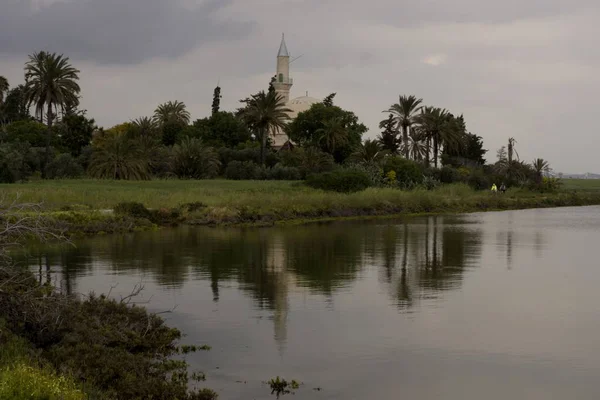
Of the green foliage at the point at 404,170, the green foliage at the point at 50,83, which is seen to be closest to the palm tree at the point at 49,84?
the green foliage at the point at 50,83

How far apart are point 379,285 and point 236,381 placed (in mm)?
8821

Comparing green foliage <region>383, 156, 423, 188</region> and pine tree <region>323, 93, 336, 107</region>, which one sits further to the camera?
pine tree <region>323, 93, 336, 107</region>

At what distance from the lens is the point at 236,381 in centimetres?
1115

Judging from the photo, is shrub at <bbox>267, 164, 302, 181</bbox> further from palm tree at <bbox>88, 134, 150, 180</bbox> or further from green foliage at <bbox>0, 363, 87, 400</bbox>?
green foliage at <bbox>0, 363, 87, 400</bbox>

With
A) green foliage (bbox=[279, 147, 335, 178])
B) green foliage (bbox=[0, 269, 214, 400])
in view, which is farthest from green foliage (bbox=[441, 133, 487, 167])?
green foliage (bbox=[0, 269, 214, 400])

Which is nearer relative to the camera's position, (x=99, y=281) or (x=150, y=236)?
(x=99, y=281)

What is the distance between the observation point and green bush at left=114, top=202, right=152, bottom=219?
3597cm

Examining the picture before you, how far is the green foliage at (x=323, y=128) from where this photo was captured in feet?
306

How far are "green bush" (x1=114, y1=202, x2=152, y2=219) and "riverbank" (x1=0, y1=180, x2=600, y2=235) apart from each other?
56 mm

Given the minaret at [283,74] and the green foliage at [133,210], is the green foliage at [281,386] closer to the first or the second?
the green foliage at [133,210]

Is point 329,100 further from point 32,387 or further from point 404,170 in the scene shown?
point 32,387

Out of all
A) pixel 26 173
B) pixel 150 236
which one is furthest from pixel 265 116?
pixel 150 236

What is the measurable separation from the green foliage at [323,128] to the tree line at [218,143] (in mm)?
142

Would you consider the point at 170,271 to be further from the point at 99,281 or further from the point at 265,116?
the point at 265,116
